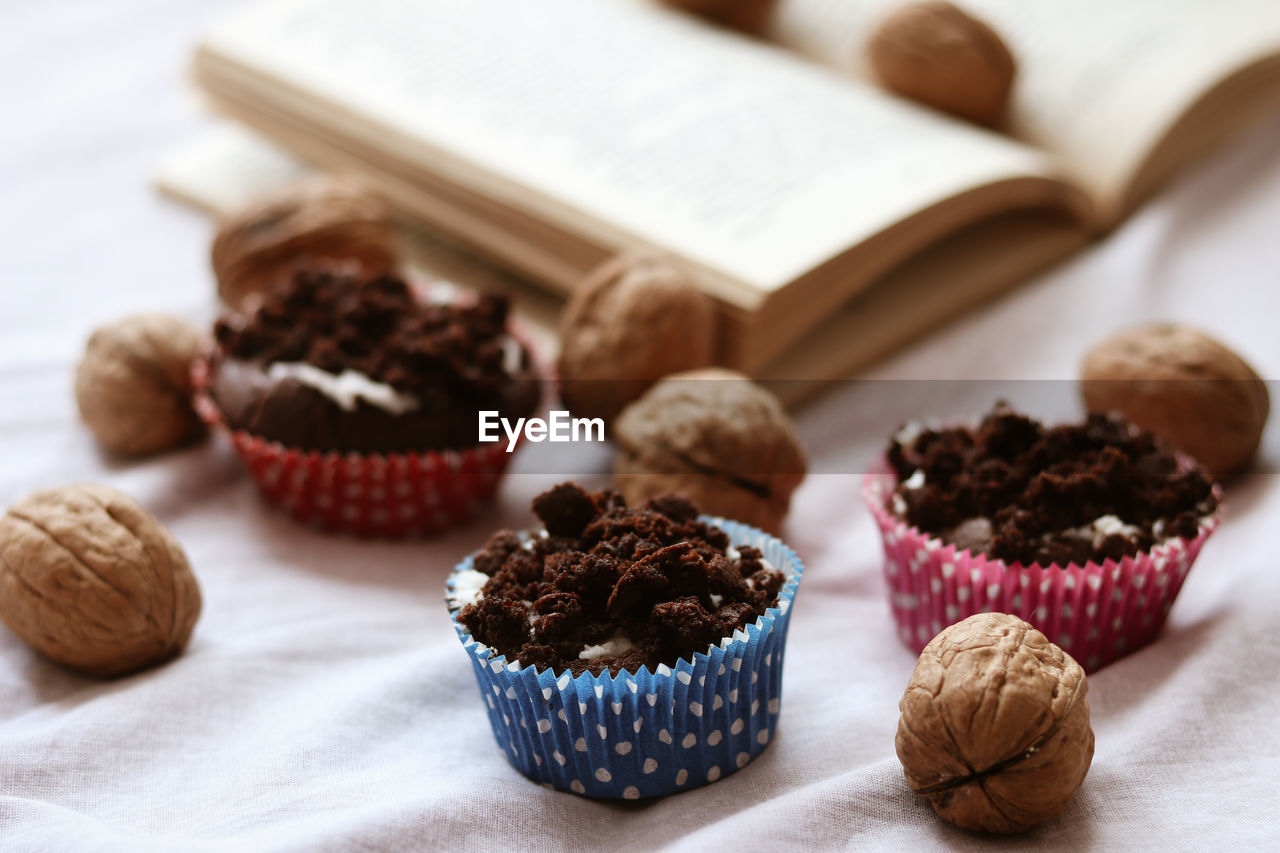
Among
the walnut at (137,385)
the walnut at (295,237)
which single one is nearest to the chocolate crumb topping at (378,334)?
the walnut at (137,385)

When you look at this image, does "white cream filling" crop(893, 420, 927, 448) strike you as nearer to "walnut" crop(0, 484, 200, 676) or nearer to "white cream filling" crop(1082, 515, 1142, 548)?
"white cream filling" crop(1082, 515, 1142, 548)

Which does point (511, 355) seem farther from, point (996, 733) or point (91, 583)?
point (996, 733)

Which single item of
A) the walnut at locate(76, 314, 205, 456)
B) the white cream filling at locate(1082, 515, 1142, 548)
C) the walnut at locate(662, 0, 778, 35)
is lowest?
the walnut at locate(76, 314, 205, 456)

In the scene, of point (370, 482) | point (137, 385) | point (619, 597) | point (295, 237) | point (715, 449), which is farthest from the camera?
point (295, 237)

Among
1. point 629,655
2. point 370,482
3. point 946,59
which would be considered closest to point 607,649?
point 629,655

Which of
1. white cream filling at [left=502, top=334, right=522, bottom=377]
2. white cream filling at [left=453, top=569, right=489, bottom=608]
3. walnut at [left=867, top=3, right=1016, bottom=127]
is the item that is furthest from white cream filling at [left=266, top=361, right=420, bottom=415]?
walnut at [left=867, top=3, right=1016, bottom=127]

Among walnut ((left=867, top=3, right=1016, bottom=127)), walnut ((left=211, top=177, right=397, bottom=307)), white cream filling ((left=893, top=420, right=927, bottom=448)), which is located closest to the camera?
white cream filling ((left=893, top=420, right=927, bottom=448))

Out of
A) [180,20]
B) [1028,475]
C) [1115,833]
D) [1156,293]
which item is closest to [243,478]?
[1028,475]
